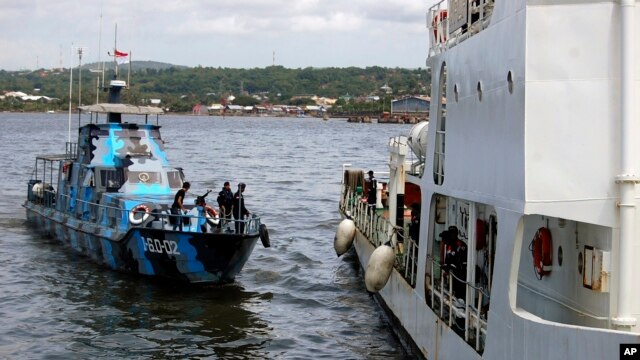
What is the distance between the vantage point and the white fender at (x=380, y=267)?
635 inches

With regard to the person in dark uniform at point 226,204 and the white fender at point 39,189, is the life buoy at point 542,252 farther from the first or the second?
the white fender at point 39,189

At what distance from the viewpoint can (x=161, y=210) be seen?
21812mm

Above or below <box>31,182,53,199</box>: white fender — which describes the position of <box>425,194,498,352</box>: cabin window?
below

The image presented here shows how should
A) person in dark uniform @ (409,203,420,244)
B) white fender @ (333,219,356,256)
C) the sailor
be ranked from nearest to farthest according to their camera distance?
the sailor
person in dark uniform @ (409,203,420,244)
white fender @ (333,219,356,256)

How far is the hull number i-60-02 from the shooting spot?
2084 centimetres

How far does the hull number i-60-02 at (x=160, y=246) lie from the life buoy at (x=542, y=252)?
11.6 m

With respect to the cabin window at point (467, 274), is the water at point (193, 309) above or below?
below

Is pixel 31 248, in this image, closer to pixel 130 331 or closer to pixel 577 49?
pixel 130 331

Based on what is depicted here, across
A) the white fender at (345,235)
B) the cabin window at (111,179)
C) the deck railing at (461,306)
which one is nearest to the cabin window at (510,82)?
the deck railing at (461,306)

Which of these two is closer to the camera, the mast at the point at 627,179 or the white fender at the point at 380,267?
the mast at the point at 627,179

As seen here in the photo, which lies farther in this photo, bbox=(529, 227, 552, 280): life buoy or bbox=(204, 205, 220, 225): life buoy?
bbox=(204, 205, 220, 225): life buoy

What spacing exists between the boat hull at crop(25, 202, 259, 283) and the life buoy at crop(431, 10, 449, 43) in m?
7.44

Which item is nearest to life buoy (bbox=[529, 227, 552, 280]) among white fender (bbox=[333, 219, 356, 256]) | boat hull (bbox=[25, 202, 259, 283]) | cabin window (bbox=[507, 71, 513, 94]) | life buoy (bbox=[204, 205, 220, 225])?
cabin window (bbox=[507, 71, 513, 94])

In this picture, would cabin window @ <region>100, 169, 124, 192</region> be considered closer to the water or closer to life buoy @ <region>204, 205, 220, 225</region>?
the water
